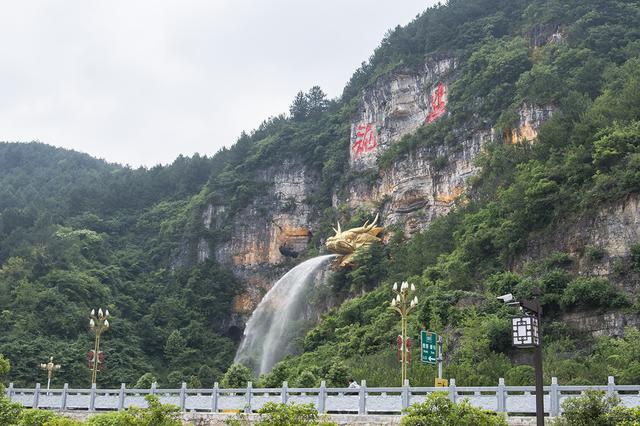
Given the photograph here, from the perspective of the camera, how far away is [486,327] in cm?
2856

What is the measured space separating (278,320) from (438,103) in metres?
17.6

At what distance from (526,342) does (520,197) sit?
2123 cm

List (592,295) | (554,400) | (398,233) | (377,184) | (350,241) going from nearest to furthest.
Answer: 1. (554,400)
2. (592,295)
3. (398,233)
4. (350,241)
5. (377,184)

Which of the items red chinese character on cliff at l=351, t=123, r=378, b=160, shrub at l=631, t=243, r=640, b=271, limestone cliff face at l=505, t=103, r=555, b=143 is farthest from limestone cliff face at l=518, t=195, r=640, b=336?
red chinese character on cliff at l=351, t=123, r=378, b=160

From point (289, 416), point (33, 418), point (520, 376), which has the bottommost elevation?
point (33, 418)

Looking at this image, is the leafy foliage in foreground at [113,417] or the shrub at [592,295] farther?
the shrub at [592,295]

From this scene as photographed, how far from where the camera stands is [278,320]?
48906 mm

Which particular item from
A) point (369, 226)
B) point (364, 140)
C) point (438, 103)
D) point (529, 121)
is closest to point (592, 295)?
point (529, 121)

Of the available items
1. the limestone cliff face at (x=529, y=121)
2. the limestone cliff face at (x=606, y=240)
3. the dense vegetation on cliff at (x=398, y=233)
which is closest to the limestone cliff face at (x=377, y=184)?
the limestone cliff face at (x=529, y=121)

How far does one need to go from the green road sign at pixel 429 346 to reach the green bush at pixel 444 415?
1006 centimetres

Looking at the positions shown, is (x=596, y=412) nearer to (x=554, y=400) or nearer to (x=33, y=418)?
(x=554, y=400)

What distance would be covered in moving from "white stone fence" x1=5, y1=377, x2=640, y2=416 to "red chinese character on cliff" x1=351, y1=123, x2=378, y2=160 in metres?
36.6

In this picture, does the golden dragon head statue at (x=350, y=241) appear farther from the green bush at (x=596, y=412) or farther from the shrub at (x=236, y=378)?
the green bush at (x=596, y=412)

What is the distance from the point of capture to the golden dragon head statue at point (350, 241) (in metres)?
47.7
